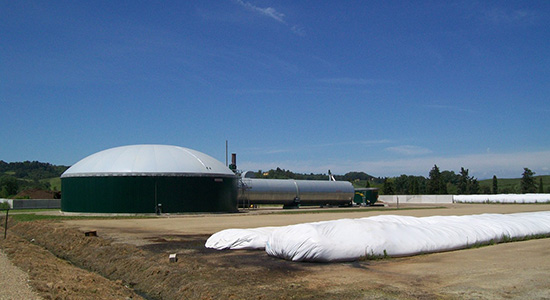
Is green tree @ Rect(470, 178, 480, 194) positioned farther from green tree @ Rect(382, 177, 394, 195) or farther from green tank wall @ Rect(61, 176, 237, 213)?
green tank wall @ Rect(61, 176, 237, 213)

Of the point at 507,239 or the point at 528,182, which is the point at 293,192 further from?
the point at 528,182

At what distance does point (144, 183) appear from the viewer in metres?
38.9

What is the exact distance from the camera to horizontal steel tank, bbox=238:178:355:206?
5116 centimetres

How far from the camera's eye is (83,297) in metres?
11.0

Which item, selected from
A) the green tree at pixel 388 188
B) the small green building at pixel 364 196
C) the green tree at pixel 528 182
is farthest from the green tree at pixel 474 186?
the small green building at pixel 364 196

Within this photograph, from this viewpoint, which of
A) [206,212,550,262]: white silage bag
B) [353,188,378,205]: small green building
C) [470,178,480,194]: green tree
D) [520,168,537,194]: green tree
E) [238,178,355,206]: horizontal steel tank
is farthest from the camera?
[470,178,480,194]: green tree

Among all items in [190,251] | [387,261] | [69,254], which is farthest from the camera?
[69,254]

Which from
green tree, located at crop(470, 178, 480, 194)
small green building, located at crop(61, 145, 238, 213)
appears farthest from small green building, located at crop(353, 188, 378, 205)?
green tree, located at crop(470, 178, 480, 194)

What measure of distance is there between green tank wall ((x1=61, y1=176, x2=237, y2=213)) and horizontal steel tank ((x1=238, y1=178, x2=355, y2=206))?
9.86 m

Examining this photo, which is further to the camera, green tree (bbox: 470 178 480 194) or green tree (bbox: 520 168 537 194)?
green tree (bbox: 470 178 480 194)

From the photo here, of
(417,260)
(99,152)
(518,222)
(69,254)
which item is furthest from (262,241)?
(99,152)

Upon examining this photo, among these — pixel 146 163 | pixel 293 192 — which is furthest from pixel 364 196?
pixel 146 163

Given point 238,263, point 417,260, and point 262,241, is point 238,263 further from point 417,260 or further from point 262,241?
point 417,260

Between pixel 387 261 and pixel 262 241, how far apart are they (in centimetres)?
461
